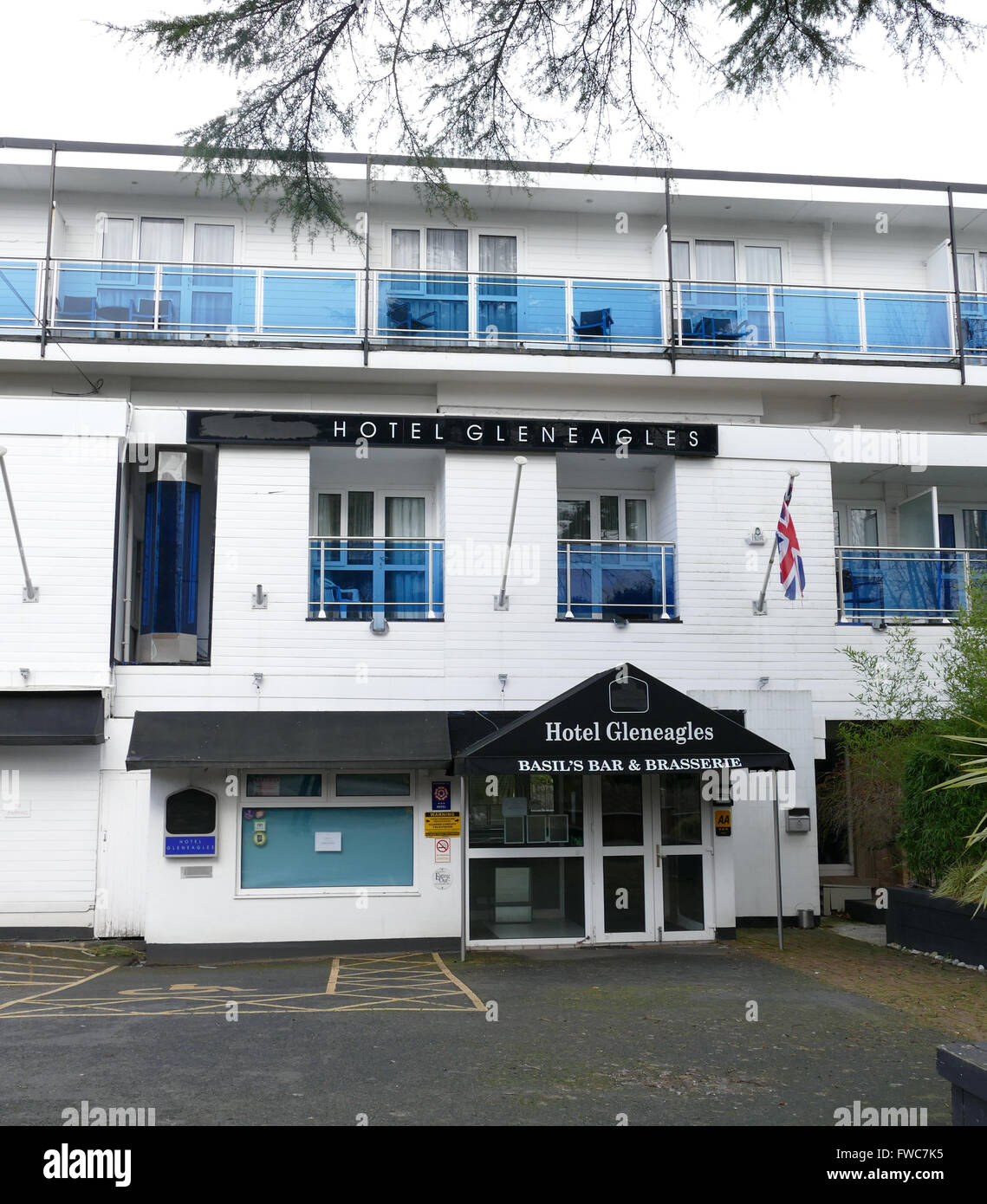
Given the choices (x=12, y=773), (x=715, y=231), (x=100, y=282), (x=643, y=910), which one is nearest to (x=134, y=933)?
(x=12, y=773)

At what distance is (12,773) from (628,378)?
9.82 m

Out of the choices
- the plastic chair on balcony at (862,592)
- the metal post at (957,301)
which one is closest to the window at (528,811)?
the plastic chair on balcony at (862,592)

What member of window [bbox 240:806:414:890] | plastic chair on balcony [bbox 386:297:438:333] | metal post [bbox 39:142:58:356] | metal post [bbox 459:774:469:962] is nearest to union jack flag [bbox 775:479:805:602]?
metal post [bbox 459:774:469:962]

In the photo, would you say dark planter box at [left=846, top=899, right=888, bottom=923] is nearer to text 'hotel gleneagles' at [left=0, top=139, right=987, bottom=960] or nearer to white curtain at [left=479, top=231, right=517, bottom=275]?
text 'hotel gleneagles' at [left=0, top=139, right=987, bottom=960]

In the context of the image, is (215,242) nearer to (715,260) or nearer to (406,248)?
(406,248)

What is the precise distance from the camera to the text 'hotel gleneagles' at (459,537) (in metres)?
13.2

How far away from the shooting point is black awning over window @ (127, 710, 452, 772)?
499 inches

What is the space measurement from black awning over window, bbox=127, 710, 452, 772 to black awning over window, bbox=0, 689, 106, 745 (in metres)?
0.95

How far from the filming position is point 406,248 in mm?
17469

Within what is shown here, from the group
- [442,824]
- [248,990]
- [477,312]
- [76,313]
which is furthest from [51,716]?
[477,312]

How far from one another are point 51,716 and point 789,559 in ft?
30.7

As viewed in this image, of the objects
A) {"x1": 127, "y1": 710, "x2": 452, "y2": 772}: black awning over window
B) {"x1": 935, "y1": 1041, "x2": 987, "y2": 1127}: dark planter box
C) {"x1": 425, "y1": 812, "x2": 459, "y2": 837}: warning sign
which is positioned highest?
{"x1": 127, "y1": 710, "x2": 452, "y2": 772}: black awning over window

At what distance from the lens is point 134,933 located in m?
14.0

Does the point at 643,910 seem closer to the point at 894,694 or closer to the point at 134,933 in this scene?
the point at 894,694
